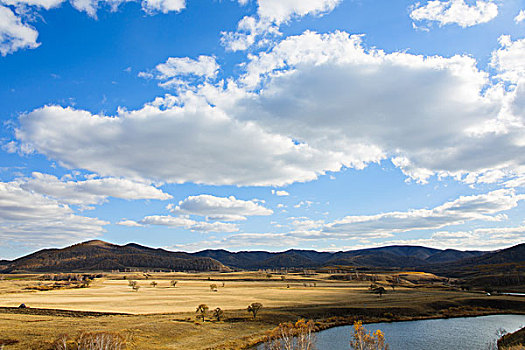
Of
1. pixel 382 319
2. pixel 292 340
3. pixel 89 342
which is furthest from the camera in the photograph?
pixel 382 319

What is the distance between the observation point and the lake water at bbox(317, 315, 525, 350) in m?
50.0

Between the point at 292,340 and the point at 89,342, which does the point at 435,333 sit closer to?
the point at 292,340

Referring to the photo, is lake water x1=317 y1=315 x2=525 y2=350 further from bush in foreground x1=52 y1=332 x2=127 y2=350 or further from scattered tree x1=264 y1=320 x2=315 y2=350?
bush in foreground x1=52 y1=332 x2=127 y2=350

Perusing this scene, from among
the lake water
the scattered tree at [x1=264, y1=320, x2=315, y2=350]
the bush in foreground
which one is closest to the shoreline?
the lake water

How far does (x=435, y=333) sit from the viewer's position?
192 feet

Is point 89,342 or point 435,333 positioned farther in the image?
point 435,333

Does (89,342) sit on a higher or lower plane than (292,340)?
higher

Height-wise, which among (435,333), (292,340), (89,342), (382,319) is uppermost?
(89,342)

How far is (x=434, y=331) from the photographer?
60.5 metres

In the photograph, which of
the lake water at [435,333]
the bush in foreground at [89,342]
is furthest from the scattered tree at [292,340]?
the bush in foreground at [89,342]

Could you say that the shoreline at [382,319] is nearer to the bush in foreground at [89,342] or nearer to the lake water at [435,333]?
the lake water at [435,333]

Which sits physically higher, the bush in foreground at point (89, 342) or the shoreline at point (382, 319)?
the bush in foreground at point (89, 342)

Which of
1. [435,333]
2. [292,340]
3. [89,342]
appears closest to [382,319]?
[435,333]

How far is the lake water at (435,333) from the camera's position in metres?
50.0
